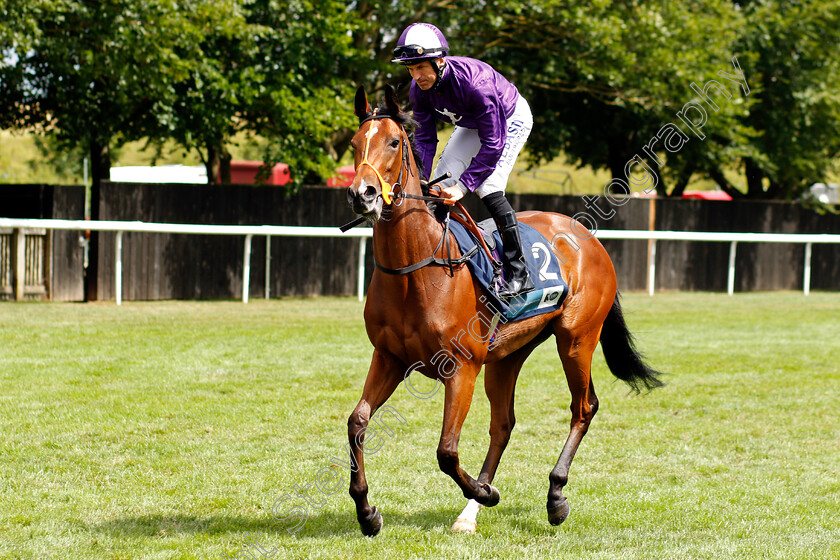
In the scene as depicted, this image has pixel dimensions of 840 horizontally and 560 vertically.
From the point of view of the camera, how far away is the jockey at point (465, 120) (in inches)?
170

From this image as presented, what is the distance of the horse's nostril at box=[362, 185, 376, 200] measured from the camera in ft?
12.1

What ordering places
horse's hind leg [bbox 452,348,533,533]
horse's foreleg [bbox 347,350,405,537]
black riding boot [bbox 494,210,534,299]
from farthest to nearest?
horse's hind leg [bbox 452,348,533,533] < black riding boot [bbox 494,210,534,299] < horse's foreleg [bbox 347,350,405,537]

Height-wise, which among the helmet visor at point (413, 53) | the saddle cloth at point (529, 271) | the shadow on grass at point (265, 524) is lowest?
the shadow on grass at point (265, 524)

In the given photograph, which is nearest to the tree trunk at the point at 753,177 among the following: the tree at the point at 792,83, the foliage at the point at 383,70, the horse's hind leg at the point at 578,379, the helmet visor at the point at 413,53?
the foliage at the point at 383,70

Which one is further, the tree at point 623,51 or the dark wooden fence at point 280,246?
the tree at point 623,51

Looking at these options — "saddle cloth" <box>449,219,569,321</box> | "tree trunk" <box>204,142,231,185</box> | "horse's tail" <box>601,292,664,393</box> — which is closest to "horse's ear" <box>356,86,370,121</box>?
"saddle cloth" <box>449,219,569,321</box>

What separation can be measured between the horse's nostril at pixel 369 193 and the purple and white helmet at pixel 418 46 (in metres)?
0.80

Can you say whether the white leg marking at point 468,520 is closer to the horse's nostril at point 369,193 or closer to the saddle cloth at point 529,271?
the saddle cloth at point 529,271

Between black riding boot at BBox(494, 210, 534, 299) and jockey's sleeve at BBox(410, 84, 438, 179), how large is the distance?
0.49 metres

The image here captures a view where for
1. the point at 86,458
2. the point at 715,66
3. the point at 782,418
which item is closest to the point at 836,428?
the point at 782,418

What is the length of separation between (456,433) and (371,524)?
58 cm

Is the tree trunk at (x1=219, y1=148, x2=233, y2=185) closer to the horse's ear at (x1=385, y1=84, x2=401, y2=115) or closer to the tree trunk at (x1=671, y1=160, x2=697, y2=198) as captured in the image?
the tree trunk at (x1=671, y1=160, x2=697, y2=198)

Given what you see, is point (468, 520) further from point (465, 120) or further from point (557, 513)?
point (465, 120)

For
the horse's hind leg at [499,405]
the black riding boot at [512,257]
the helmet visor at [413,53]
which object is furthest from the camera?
the horse's hind leg at [499,405]
